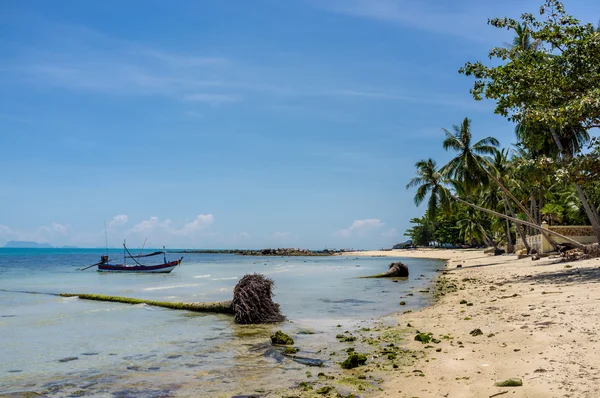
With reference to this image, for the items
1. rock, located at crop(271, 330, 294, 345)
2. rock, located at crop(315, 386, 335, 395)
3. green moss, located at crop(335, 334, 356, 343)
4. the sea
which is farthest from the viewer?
green moss, located at crop(335, 334, 356, 343)

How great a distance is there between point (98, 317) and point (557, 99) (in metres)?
20.3

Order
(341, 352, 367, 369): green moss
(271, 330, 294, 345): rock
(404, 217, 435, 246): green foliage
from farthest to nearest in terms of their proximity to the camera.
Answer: (404, 217, 435, 246): green foliage
(271, 330, 294, 345): rock
(341, 352, 367, 369): green moss

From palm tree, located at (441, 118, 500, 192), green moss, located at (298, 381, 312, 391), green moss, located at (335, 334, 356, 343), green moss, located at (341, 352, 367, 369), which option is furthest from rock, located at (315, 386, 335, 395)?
palm tree, located at (441, 118, 500, 192)

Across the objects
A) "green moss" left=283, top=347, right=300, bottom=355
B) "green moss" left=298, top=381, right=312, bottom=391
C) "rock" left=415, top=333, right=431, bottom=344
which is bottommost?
"green moss" left=283, top=347, right=300, bottom=355

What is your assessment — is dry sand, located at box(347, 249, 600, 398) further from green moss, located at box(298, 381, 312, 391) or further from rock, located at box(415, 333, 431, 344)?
green moss, located at box(298, 381, 312, 391)

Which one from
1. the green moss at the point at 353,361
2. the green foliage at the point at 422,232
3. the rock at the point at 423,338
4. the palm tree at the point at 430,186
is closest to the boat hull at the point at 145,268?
the palm tree at the point at 430,186

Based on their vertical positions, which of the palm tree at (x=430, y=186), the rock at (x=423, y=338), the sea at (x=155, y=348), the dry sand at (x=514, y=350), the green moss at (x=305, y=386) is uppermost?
the palm tree at (x=430, y=186)

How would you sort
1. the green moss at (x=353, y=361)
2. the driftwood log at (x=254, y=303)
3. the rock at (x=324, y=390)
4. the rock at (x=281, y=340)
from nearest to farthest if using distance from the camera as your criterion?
the rock at (x=324, y=390), the green moss at (x=353, y=361), the rock at (x=281, y=340), the driftwood log at (x=254, y=303)

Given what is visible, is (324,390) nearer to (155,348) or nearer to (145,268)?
(155,348)

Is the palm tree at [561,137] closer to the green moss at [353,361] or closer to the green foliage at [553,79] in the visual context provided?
the green foliage at [553,79]

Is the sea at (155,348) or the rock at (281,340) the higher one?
the rock at (281,340)

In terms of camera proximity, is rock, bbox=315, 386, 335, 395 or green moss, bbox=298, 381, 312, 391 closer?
rock, bbox=315, 386, 335, 395

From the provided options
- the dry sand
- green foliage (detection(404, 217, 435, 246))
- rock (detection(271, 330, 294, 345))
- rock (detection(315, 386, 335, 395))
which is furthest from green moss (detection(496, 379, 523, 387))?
green foliage (detection(404, 217, 435, 246))

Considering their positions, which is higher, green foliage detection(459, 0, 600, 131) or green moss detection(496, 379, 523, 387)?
green foliage detection(459, 0, 600, 131)
